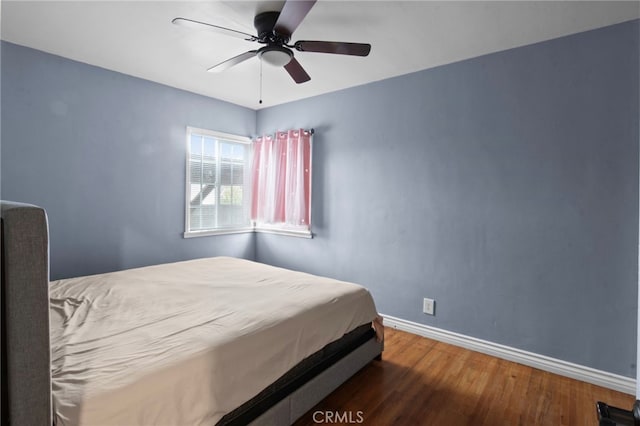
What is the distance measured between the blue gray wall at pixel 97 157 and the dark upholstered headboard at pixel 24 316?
7.54ft

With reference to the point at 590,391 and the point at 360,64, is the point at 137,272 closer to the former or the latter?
the point at 360,64

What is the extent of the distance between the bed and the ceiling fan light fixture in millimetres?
1522

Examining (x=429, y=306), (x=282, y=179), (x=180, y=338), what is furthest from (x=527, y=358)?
(x=282, y=179)

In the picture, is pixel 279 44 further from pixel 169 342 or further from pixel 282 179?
pixel 282 179

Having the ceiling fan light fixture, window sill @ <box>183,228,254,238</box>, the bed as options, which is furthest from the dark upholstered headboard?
window sill @ <box>183,228,254,238</box>

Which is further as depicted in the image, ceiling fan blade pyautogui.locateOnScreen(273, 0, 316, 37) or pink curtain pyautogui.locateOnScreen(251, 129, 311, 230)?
pink curtain pyautogui.locateOnScreen(251, 129, 311, 230)

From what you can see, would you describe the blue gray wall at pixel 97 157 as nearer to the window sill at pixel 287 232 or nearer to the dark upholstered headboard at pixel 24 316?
the window sill at pixel 287 232

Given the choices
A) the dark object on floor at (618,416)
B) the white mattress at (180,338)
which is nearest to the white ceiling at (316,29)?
the white mattress at (180,338)

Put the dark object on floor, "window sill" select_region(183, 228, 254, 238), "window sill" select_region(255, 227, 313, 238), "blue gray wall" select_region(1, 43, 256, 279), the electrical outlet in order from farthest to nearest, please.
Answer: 1. "window sill" select_region(255, 227, 313, 238)
2. "window sill" select_region(183, 228, 254, 238)
3. the electrical outlet
4. "blue gray wall" select_region(1, 43, 256, 279)
5. the dark object on floor

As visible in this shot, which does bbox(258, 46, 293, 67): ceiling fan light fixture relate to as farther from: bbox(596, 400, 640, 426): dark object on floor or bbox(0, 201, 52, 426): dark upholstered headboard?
bbox(596, 400, 640, 426): dark object on floor

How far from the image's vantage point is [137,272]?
2688mm

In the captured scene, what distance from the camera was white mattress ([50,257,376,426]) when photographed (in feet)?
3.72

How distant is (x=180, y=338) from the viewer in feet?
4.83

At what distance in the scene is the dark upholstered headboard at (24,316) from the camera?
0.86 meters
